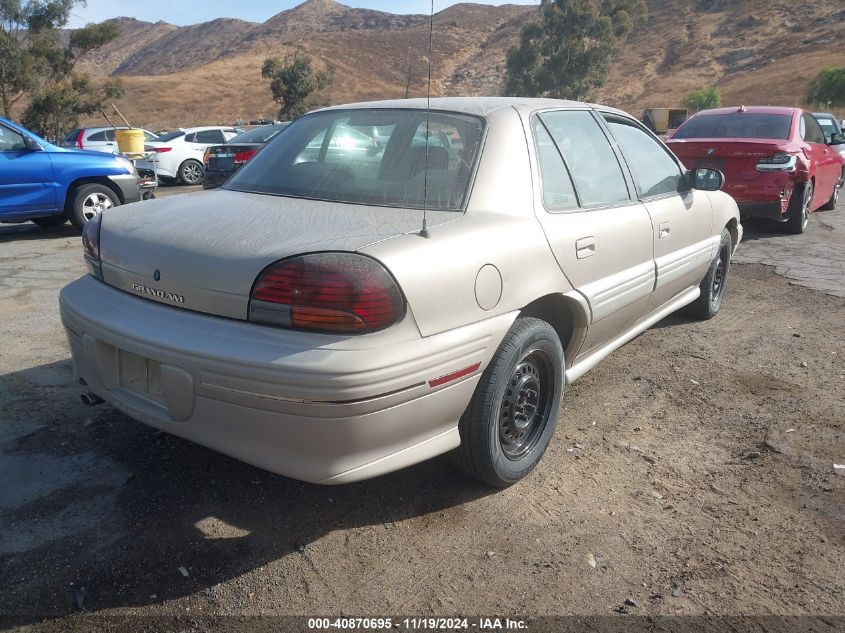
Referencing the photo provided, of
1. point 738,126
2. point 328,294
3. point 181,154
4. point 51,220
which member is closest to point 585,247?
point 328,294

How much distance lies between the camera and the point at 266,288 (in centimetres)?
226

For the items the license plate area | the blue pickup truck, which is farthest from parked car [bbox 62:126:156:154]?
the license plate area

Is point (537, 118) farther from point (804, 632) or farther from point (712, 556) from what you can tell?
point (804, 632)

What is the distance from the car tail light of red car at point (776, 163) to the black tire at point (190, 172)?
42.1 ft

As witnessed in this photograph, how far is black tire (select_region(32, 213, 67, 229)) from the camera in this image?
8.89m

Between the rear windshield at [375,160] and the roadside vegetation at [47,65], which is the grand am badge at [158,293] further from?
the roadside vegetation at [47,65]

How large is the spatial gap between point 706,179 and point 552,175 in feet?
6.13

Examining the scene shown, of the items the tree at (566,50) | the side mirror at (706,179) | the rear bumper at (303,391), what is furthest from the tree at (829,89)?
the rear bumper at (303,391)

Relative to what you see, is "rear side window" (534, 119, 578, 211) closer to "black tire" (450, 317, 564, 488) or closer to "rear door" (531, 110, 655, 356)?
"rear door" (531, 110, 655, 356)

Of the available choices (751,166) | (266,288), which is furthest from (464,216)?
(751,166)

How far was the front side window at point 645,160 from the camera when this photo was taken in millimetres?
3953

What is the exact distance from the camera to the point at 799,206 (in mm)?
8578

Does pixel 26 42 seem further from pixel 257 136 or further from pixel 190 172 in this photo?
pixel 257 136

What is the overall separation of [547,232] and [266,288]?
1.28 m
